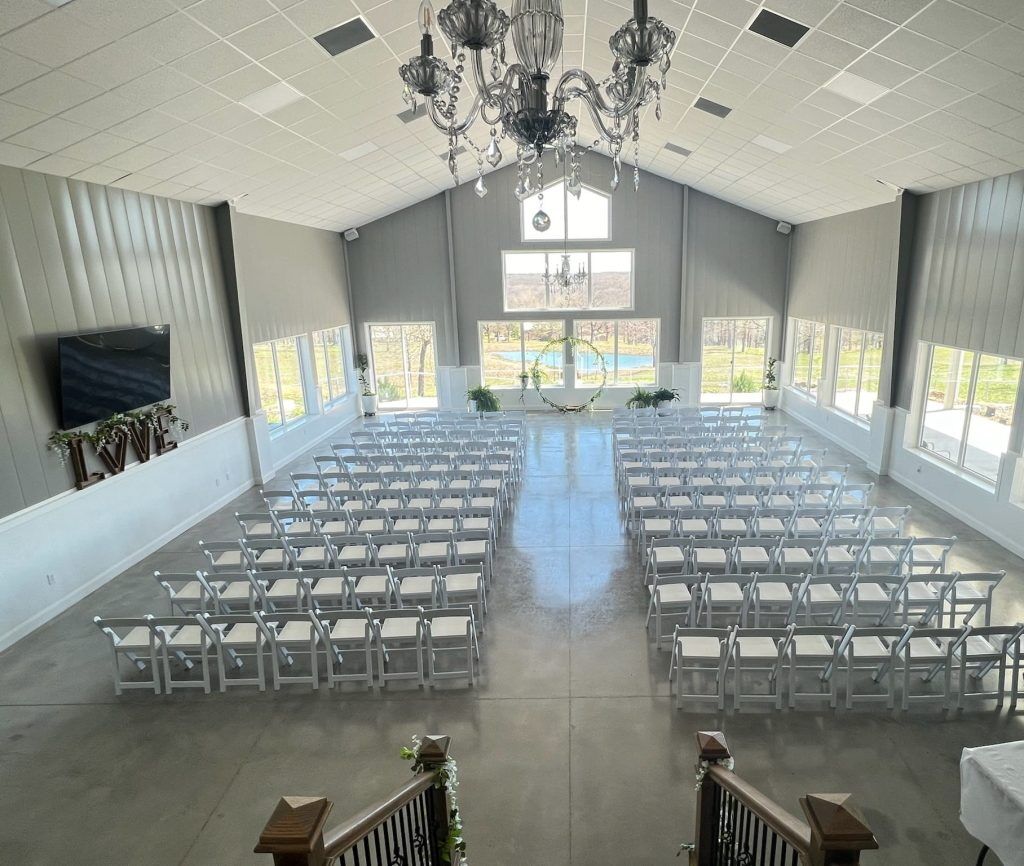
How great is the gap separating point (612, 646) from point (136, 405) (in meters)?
7.00

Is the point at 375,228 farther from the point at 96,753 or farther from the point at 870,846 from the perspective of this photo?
the point at 870,846

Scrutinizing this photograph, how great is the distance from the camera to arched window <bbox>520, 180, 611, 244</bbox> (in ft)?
54.3

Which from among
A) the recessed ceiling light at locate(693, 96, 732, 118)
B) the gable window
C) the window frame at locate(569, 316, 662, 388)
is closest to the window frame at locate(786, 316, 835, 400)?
the window frame at locate(569, 316, 662, 388)

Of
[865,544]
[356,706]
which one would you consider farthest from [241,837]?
[865,544]

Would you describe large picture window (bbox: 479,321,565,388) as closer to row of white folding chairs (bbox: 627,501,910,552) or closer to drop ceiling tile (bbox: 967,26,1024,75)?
row of white folding chairs (bbox: 627,501,910,552)

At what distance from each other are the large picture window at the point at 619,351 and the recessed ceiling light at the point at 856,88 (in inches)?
395

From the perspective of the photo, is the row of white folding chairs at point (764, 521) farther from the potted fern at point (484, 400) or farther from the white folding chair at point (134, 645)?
the potted fern at point (484, 400)

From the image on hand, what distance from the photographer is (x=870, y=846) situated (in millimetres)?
Result: 1957

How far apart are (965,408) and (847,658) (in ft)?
20.8

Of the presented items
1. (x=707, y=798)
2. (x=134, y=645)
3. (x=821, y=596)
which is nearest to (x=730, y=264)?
(x=821, y=596)

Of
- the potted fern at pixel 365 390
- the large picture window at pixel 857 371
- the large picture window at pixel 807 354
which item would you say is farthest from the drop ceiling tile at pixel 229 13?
the large picture window at pixel 807 354

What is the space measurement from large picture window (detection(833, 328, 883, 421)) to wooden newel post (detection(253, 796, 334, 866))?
12.2 m

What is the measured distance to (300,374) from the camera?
14.3 metres

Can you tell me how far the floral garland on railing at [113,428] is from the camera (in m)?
7.11
